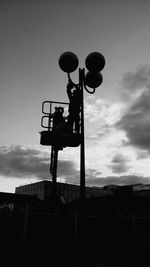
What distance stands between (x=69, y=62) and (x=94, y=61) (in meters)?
0.64

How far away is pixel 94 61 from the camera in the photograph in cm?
530

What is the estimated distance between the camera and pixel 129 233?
69.3 ft

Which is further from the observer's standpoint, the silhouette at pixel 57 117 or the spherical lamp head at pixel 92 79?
the silhouette at pixel 57 117

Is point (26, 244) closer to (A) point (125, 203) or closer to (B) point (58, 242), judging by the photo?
(B) point (58, 242)

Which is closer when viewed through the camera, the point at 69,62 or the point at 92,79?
the point at 69,62

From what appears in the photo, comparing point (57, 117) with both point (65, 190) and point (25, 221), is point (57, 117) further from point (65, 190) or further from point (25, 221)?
point (65, 190)

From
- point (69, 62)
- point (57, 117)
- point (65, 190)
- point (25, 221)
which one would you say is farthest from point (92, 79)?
point (65, 190)

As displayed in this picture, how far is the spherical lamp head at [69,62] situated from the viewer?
5.37 metres

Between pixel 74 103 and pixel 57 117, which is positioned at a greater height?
pixel 57 117

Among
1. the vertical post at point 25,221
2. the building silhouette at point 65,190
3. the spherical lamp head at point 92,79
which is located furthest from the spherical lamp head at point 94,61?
the building silhouette at point 65,190

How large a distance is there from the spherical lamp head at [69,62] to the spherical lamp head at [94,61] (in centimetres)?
30

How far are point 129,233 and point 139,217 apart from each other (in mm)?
2013

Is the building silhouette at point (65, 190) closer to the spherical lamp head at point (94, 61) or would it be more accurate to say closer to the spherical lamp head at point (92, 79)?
the spherical lamp head at point (92, 79)

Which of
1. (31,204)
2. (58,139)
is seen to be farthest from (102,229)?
(58,139)
